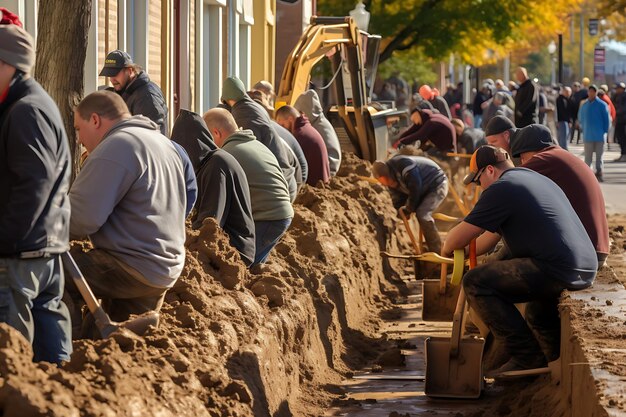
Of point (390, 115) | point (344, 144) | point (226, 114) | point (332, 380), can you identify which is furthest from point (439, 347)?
point (390, 115)

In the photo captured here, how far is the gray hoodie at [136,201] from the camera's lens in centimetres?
710

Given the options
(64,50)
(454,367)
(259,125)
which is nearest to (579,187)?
(454,367)

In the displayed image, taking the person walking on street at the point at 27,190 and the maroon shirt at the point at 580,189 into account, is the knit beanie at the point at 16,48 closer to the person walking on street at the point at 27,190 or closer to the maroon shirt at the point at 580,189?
the person walking on street at the point at 27,190

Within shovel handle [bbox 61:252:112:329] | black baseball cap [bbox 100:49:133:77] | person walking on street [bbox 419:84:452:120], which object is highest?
A: black baseball cap [bbox 100:49:133:77]

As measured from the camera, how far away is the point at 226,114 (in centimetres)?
1037

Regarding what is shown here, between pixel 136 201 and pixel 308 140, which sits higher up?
pixel 136 201

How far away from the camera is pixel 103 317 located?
6.82m

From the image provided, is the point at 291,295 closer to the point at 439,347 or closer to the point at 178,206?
the point at 439,347

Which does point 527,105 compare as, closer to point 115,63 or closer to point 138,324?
point 115,63

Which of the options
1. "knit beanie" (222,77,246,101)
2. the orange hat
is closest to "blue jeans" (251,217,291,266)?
"knit beanie" (222,77,246,101)

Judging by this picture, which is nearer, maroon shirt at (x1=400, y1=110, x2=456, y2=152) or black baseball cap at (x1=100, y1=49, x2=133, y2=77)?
black baseball cap at (x1=100, y1=49, x2=133, y2=77)

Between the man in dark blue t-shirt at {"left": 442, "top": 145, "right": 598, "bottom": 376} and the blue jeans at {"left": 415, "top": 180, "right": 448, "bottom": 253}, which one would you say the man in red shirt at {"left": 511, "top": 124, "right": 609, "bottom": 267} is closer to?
the man in dark blue t-shirt at {"left": 442, "top": 145, "right": 598, "bottom": 376}

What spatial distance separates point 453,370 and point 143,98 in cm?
364

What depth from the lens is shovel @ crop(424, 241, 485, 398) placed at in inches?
373
